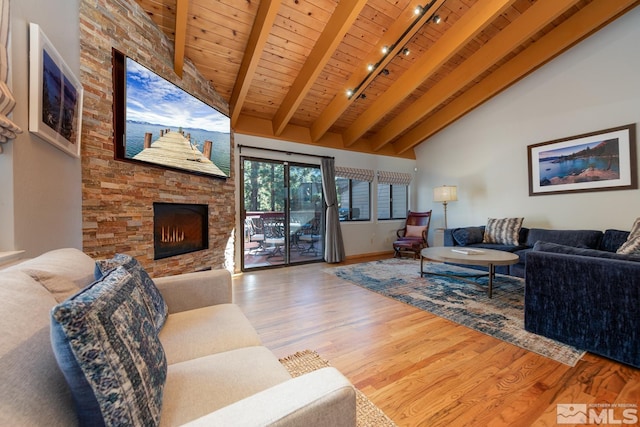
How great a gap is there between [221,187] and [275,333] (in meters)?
2.33

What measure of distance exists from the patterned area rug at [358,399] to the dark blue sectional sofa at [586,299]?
1.57m

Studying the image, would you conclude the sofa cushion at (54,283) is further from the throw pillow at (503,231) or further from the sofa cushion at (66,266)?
the throw pillow at (503,231)

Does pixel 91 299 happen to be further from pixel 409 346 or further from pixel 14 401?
pixel 409 346

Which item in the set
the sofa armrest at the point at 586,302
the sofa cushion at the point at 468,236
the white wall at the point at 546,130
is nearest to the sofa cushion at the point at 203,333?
the sofa armrest at the point at 586,302

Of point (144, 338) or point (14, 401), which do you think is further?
point (144, 338)

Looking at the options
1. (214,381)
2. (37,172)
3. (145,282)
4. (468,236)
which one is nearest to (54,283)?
(145,282)

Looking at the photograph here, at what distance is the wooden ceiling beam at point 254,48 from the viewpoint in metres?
2.52

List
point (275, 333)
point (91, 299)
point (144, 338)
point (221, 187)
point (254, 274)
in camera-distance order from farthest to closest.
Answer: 1. point (254, 274)
2. point (221, 187)
3. point (275, 333)
4. point (144, 338)
5. point (91, 299)

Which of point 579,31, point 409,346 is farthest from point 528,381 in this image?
point 579,31

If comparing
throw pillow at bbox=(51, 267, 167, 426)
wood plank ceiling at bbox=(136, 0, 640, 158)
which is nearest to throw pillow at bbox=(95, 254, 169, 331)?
throw pillow at bbox=(51, 267, 167, 426)

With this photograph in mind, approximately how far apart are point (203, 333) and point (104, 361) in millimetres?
713

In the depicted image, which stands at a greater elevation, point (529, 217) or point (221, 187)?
point (221, 187)

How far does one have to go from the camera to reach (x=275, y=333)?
2.12 m

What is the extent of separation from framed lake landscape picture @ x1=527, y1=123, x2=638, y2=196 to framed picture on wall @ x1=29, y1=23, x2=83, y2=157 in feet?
18.8
